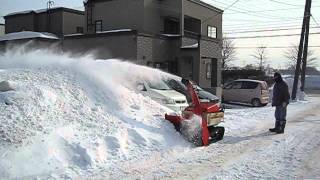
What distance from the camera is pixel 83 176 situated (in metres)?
8.20

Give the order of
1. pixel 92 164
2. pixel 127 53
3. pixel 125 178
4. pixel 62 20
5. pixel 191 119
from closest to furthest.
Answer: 1. pixel 125 178
2. pixel 92 164
3. pixel 191 119
4. pixel 127 53
5. pixel 62 20

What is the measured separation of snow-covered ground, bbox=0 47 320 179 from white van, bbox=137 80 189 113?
1.42 metres

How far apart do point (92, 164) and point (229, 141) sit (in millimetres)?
4579

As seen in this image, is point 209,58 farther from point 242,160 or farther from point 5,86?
point 242,160

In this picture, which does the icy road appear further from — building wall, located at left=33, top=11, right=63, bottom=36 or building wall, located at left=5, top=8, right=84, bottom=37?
building wall, located at left=33, top=11, right=63, bottom=36

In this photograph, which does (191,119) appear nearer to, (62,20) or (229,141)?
(229,141)

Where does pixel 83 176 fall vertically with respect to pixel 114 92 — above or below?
below

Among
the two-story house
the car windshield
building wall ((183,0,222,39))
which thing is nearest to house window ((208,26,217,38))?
building wall ((183,0,222,39))

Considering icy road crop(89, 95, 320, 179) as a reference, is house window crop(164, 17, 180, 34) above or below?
above

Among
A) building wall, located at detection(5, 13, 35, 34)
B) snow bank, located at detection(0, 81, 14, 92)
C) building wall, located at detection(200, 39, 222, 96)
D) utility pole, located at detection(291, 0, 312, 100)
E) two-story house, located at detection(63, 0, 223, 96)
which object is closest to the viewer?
snow bank, located at detection(0, 81, 14, 92)

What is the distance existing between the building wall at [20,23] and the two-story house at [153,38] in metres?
9.52

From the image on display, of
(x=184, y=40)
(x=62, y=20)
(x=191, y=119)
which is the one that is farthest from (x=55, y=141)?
(x=62, y=20)

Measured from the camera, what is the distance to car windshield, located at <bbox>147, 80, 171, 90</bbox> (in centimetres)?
1563

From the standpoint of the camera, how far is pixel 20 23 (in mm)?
42250
